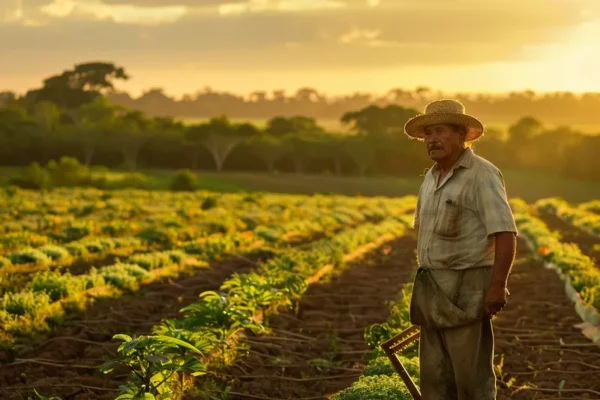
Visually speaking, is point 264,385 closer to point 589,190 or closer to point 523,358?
point 523,358

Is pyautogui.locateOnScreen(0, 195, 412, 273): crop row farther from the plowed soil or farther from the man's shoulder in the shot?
the man's shoulder

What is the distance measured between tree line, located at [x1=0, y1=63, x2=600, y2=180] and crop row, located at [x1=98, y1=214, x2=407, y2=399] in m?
61.4

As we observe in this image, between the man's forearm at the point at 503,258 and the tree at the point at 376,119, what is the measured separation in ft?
296

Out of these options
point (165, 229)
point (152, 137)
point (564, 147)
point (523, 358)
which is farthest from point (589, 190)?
point (523, 358)

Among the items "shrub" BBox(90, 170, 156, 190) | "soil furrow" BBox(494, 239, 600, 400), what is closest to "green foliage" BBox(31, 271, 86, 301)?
"soil furrow" BBox(494, 239, 600, 400)

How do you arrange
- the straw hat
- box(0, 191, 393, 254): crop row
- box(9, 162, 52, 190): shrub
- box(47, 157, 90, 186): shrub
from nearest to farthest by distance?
the straw hat
box(0, 191, 393, 254): crop row
box(9, 162, 52, 190): shrub
box(47, 157, 90, 186): shrub

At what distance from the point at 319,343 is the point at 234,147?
70.0 meters

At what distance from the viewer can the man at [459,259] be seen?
4719 millimetres

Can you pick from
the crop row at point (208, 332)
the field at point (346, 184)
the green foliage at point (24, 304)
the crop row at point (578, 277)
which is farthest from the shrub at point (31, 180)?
the green foliage at point (24, 304)

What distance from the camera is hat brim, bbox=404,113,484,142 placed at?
16.2ft

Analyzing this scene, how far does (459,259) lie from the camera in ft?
16.0

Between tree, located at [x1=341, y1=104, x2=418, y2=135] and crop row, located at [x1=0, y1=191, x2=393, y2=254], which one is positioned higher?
tree, located at [x1=341, y1=104, x2=418, y2=135]

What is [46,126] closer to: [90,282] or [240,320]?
[90,282]

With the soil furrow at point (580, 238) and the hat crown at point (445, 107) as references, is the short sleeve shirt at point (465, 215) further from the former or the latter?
the soil furrow at point (580, 238)
